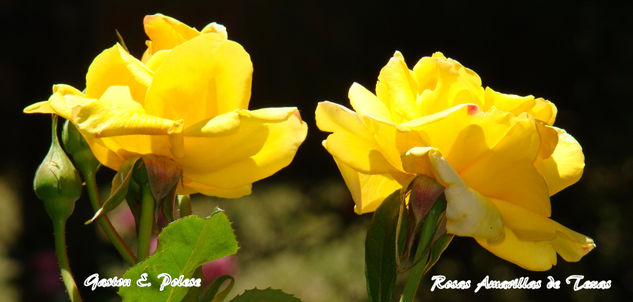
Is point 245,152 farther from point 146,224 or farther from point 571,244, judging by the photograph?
point 571,244

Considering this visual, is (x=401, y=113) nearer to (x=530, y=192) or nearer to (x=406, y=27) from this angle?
(x=530, y=192)

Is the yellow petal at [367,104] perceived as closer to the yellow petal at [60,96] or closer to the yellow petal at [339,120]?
the yellow petal at [339,120]

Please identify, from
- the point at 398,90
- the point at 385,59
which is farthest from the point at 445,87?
the point at 385,59

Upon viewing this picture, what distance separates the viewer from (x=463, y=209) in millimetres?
377

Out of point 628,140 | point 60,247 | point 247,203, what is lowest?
point 247,203

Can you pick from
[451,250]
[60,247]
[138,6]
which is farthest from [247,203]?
[60,247]

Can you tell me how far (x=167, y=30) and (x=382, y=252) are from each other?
0.55 ft

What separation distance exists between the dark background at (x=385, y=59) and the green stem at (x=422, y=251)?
1894 millimetres

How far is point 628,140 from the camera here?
2.44 m

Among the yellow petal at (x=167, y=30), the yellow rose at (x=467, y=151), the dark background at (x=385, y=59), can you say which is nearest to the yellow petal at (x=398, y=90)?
the yellow rose at (x=467, y=151)

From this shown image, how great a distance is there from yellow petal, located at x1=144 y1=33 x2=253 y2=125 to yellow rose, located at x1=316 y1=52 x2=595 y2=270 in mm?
44

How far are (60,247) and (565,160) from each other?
275 mm

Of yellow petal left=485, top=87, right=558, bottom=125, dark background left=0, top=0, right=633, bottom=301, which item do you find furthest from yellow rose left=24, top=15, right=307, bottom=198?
dark background left=0, top=0, right=633, bottom=301

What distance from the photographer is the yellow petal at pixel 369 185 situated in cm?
44
